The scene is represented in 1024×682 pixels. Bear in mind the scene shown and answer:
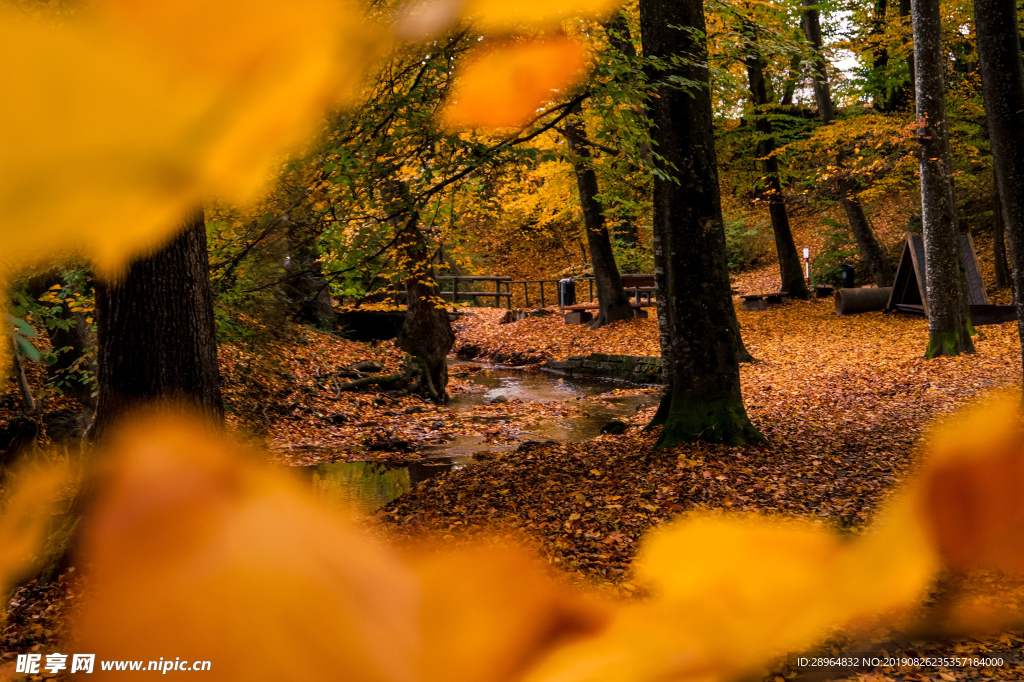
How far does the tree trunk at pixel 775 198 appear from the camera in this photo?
18.8 m

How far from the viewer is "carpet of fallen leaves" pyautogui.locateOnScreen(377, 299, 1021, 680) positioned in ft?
18.4

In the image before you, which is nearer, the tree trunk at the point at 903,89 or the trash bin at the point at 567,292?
the tree trunk at the point at 903,89

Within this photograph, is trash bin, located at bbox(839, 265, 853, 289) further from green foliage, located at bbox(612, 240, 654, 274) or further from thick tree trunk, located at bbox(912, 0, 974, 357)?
thick tree trunk, located at bbox(912, 0, 974, 357)

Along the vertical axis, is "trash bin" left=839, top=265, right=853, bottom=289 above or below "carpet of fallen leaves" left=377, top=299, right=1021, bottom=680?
above

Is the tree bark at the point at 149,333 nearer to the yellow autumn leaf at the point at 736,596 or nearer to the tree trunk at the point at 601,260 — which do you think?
the yellow autumn leaf at the point at 736,596

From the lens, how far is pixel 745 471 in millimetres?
6617

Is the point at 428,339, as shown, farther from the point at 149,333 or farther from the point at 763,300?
the point at 763,300

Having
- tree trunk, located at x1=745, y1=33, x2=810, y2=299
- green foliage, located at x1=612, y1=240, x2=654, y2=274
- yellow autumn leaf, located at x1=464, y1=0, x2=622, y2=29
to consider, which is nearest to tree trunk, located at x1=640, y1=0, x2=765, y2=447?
yellow autumn leaf, located at x1=464, y1=0, x2=622, y2=29

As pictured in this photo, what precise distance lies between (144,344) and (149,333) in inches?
3.3

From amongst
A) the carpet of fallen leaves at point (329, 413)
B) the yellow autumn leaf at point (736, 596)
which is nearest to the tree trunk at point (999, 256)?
the carpet of fallen leaves at point (329, 413)

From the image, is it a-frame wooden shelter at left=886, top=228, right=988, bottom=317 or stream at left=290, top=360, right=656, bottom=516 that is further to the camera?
a-frame wooden shelter at left=886, top=228, right=988, bottom=317

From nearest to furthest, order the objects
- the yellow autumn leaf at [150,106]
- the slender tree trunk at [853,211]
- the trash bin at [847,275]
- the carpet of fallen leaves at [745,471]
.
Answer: the yellow autumn leaf at [150,106]
the carpet of fallen leaves at [745,471]
the slender tree trunk at [853,211]
the trash bin at [847,275]

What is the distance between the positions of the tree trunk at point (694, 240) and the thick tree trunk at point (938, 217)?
6.03 m

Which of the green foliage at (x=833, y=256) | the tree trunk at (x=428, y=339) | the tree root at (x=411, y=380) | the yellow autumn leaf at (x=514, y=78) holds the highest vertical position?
the yellow autumn leaf at (x=514, y=78)
